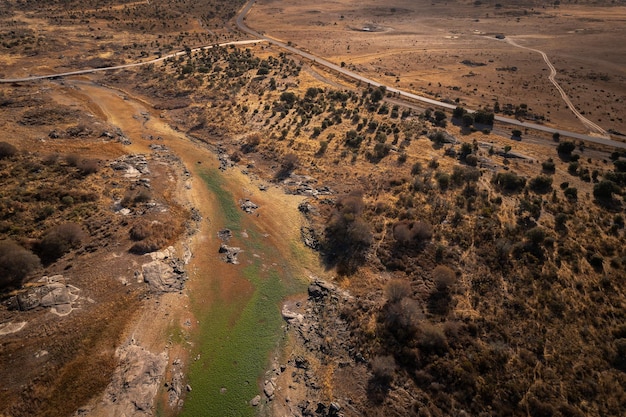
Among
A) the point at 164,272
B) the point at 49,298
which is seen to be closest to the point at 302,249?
the point at 164,272

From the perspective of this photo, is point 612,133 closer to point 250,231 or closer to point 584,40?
point 250,231

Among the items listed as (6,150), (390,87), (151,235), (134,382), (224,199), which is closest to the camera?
(134,382)

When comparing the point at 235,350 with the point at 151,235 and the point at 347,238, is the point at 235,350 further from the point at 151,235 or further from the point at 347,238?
the point at 347,238

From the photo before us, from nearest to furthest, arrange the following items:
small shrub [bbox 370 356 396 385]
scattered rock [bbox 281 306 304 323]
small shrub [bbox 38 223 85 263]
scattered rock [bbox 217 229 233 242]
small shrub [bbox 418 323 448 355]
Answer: small shrub [bbox 370 356 396 385]
small shrub [bbox 418 323 448 355]
scattered rock [bbox 281 306 304 323]
small shrub [bbox 38 223 85 263]
scattered rock [bbox 217 229 233 242]

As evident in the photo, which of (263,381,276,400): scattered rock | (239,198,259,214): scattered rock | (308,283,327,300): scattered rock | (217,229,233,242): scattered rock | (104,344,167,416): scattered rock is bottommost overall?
(263,381,276,400): scattered rock

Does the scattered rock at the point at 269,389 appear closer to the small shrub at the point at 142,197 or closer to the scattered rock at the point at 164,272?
the scattered rock at the point at 164,272

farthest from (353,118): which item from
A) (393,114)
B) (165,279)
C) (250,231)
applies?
(165,279)

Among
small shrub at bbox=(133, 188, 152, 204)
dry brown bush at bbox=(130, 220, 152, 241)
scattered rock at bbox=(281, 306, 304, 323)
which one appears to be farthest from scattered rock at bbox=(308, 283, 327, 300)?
small shrub at bbox=(133, 188, 152, 204)

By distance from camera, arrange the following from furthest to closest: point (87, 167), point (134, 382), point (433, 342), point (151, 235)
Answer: point (87, 167) < point (151, 235) < point (433, 342) < point (134, 382)

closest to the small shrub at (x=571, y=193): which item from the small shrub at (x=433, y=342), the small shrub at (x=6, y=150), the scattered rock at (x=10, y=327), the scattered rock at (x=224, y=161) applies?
the small shrub at (x=433, y=342)

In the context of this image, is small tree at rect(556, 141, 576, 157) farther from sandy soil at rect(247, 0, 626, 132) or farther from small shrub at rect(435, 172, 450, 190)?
small shrub at rect(435, 172, 450, 190)

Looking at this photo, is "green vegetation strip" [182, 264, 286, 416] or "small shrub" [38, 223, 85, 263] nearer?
"green vegetation strip" [182, 264, 286, 416]
